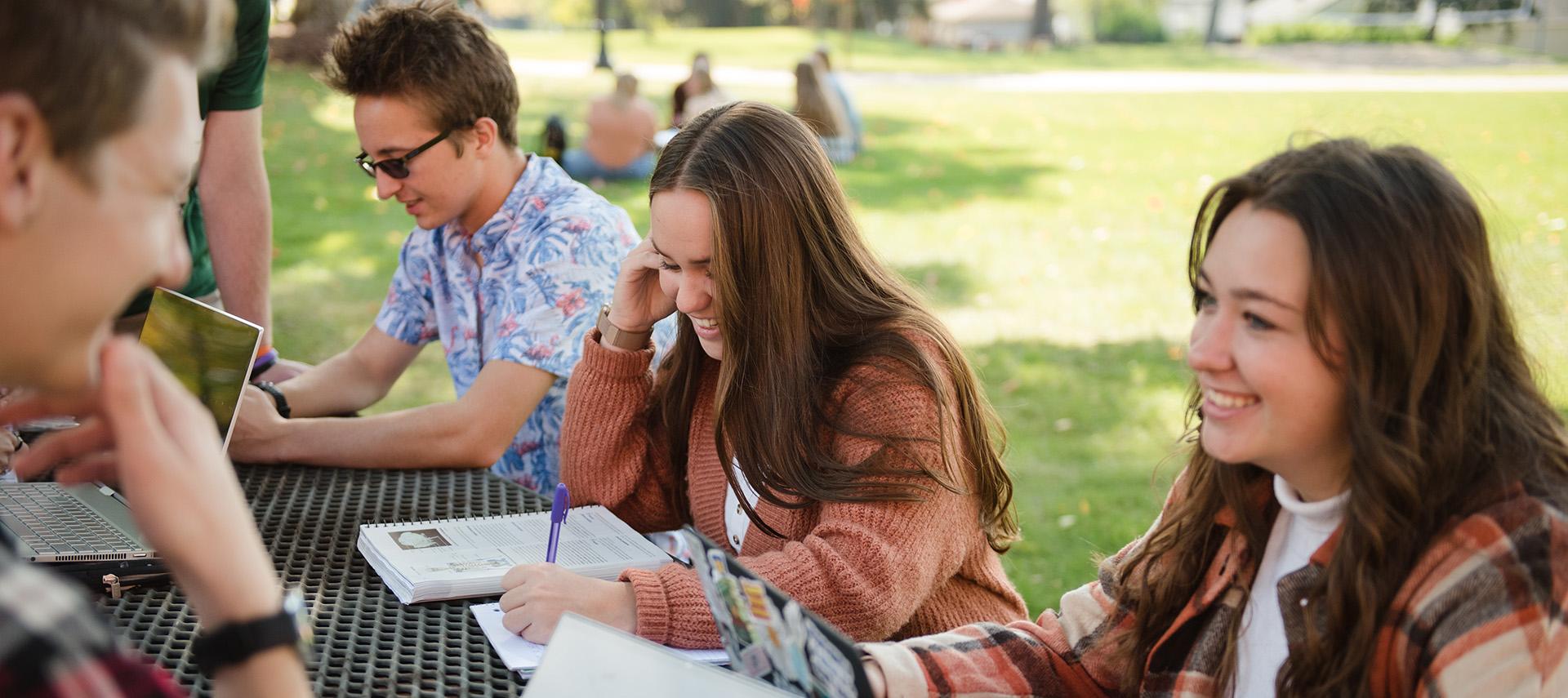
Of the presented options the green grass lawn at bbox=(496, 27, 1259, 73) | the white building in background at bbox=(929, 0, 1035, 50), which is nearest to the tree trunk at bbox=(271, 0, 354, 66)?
the green grass lawn at bbox=(496, 27, 1259, 73)

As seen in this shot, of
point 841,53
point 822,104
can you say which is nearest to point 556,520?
point 822,104

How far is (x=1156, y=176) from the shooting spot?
13.3 meters

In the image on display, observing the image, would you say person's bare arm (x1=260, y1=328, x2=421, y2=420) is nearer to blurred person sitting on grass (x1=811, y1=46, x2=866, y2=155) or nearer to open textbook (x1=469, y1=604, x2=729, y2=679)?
open textbook (x1=469, y1=604, x2=729, y2=679)

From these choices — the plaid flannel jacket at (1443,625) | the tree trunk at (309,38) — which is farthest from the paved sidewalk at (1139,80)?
the plaid flannel jacket at (1443,625)

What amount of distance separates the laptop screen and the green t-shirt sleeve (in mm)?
1309

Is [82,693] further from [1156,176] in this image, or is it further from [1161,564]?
[1156,176]

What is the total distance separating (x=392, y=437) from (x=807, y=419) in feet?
3.36

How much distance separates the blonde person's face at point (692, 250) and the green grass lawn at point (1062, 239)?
85 cm

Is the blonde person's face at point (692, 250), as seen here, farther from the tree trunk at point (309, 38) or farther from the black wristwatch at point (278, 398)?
the tree trunk at point (309, 38)

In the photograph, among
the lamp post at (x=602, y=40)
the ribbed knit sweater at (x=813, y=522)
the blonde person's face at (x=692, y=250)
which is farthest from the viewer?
the lamp post at (x=602, y=40)

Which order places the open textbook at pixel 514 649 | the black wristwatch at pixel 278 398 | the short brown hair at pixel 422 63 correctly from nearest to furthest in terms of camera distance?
1. the open textbook at pixel 514 649
2. the black wristwatch at pixel 278 398
3. the short brown hair at pixel 422 63

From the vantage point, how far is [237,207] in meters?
3.54

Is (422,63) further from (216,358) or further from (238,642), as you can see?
(238,642)

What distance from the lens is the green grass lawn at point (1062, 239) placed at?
5.11 meters
